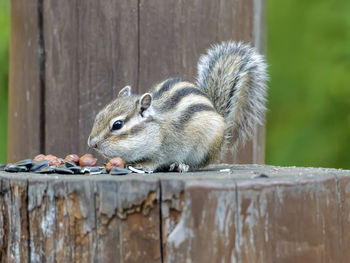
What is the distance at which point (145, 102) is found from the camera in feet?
11.9

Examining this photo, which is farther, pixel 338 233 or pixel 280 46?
pixel 280 46

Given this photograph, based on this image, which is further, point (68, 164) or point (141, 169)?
point (141, 169)

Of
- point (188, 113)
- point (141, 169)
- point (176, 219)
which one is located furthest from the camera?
point (188, 113)

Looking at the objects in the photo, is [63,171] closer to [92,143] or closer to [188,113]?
[92,143]

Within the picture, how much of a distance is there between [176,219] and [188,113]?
1189mm

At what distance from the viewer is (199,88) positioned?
3.84m

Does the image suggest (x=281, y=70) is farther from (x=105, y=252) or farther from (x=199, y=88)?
(x=105, y=252)

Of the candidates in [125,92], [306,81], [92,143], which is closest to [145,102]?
[125,92]

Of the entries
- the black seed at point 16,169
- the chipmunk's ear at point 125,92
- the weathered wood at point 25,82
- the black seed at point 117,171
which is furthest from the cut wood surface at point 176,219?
the weathered wood at point 25,82

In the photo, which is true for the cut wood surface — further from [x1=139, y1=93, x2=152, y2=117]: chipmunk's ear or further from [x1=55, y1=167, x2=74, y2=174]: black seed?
[x1=139, y1=93, x2=152, y2=117]: chipmunk's ear

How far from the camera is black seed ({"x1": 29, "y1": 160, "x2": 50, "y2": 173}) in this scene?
317 cm

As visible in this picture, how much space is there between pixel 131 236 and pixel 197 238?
0.83 ft

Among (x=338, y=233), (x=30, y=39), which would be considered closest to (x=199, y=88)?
(x=30, y=39)

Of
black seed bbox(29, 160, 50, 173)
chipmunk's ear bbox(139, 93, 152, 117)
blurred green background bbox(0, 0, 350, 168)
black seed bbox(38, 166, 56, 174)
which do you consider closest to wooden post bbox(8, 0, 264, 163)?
chipmunk's ear bbox(139, 93, 152, 117)
